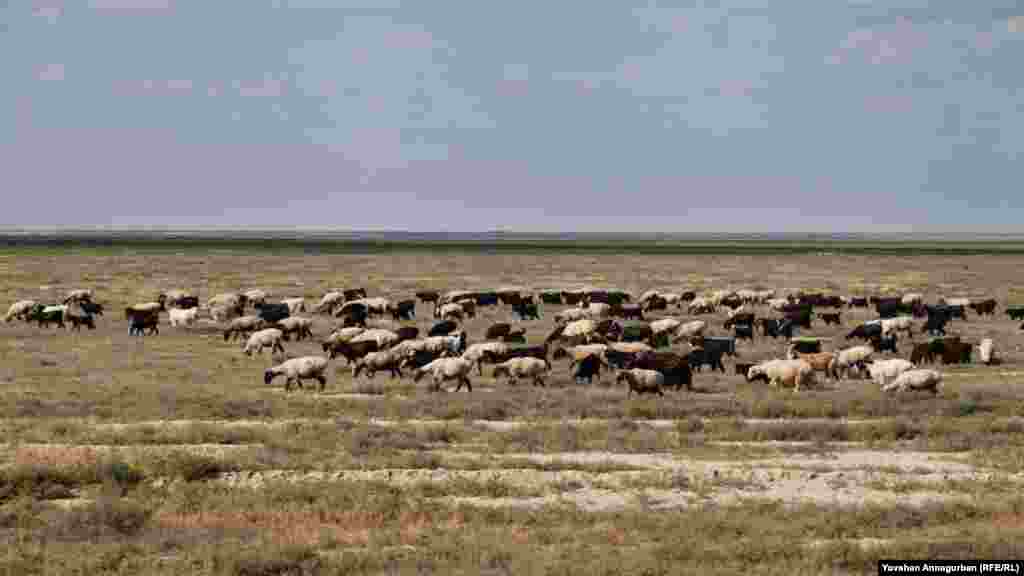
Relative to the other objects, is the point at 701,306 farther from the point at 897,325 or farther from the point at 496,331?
the point at 496,331

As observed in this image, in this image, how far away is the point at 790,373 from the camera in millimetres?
25656

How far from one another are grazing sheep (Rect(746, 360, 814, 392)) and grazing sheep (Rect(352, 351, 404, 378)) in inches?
326

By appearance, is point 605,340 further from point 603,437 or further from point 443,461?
point 443,461

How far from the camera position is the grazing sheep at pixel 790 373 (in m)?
25.6

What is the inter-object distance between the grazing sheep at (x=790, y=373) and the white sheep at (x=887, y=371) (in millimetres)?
1432

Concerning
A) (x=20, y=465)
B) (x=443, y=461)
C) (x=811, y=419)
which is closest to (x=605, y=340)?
(x=811, y=419)

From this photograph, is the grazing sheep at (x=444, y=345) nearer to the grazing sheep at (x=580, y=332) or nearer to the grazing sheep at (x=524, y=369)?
the grazing sheep at (x=524, y=369)

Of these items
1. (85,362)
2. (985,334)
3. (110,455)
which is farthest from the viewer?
(985,334)

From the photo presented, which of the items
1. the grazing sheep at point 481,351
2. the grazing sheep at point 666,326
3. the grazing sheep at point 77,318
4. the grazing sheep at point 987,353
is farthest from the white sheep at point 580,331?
the grazing sheep at point 77,318

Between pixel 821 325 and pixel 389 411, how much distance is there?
26.2m

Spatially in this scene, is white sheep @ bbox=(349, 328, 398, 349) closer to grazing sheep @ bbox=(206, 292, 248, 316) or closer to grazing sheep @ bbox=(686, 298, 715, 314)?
grazing sheep @ bbox=(206, 292, 248, 316)

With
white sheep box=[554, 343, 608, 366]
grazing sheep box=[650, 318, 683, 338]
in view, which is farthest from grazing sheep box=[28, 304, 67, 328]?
white sheep box=[554, 343, 608, 366]

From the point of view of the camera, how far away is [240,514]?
43.4 feet

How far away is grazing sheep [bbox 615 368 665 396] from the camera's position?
24.1 m
